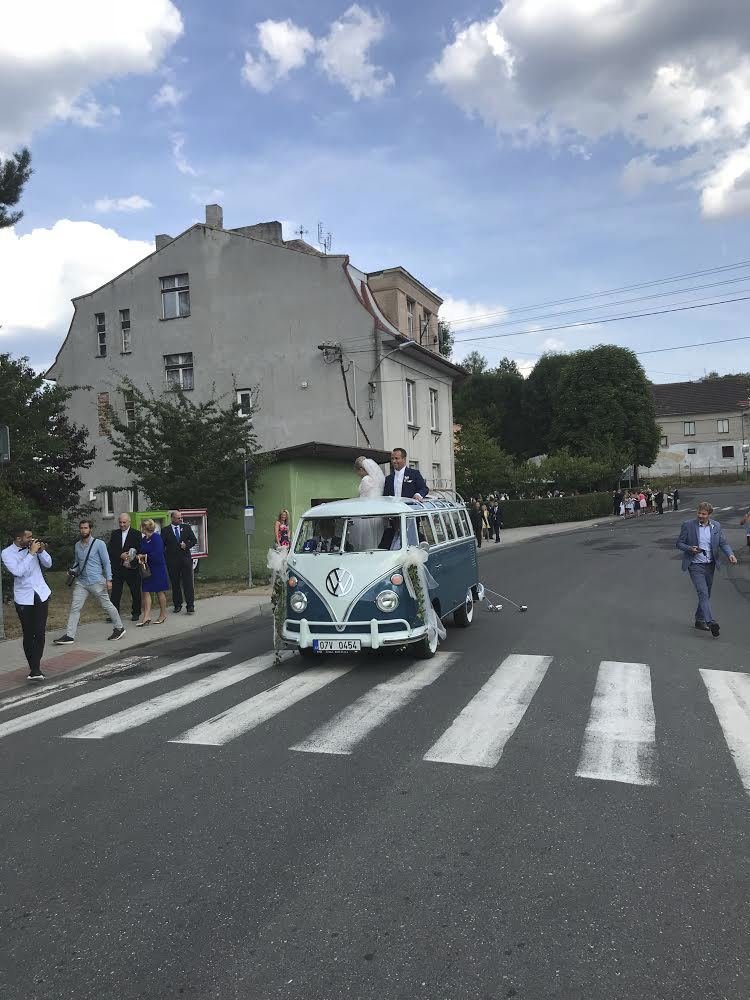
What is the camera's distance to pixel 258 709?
7.50m

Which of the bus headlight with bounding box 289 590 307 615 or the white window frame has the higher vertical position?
the white window frame

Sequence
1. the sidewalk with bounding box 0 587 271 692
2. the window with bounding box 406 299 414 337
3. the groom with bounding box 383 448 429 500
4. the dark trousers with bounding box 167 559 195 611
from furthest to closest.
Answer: the window with bounding box 406 299 414 337 < the dark trousers with bounding box 167 559 195 611 < the groom with bounding box 383 448 429 500 < the sidewalk with bounding box 0 587 271 692

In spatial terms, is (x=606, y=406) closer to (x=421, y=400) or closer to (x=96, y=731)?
(x=421, y=400)

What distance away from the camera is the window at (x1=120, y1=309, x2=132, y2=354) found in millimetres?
35406

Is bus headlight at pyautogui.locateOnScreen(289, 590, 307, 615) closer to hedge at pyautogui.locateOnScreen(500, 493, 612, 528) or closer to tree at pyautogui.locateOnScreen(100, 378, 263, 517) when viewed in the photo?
tree at pyautogui.locateOnScreen(100, 378, 263, 517)

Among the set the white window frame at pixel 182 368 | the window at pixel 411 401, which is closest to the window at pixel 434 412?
the window at pixel 411 401

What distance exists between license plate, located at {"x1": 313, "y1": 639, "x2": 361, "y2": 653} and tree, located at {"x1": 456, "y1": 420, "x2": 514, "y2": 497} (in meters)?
36.3

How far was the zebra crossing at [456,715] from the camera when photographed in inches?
233

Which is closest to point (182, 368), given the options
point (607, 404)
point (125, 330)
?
point (125, 330)

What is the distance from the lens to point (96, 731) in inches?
276

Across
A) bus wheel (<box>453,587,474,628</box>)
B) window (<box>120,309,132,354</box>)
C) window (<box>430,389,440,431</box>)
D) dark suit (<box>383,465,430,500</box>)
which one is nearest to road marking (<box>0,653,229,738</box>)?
dark suit (<box>383,465,430,500</box>)

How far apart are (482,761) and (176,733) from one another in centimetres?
268

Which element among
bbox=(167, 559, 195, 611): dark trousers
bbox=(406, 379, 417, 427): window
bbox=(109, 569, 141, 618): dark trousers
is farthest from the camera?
bbox=(406, 379, 417, 427): window

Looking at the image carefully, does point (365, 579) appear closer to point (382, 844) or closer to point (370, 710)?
point (370, 710)
